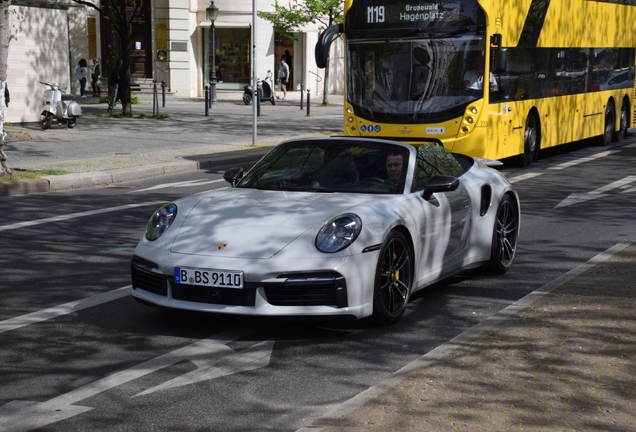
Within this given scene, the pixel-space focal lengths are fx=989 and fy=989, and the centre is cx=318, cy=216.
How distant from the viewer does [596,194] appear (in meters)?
14.6

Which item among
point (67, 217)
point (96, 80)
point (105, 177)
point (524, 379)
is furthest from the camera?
point (96, 80)

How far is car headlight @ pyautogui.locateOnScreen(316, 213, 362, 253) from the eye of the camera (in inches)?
256

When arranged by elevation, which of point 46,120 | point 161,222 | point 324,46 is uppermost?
point 324,46

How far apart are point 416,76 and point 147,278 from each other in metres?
10.6

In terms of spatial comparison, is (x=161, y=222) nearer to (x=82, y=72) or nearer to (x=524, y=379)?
(x=524, y=379)

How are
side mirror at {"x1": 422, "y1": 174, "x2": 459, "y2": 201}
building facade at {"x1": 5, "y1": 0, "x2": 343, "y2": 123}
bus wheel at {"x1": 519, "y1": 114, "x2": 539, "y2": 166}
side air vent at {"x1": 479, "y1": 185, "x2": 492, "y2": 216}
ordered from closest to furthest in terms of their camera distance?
1. side mirror at {"x1": 422, "y1": 174, "x2": 459, "y2": 201}
2. side air vent at {"x1": 479, "y1": 185, "x2": 492, "y2": 216}
3. bus wheel at {"x1": 519, "y1": 114, "x2": 539, "y2": 166}
4. building facade at {"x1": 5, "y1": 0, "x2": 343, "y2": 123}

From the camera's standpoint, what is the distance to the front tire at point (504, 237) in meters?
8.60

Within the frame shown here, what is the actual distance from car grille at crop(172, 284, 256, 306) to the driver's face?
172cm

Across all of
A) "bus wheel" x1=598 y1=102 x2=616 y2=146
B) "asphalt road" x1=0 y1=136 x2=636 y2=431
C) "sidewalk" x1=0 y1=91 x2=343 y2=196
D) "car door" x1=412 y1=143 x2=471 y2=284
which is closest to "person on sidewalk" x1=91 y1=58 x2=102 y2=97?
"sidewalk" x1=0 y1=91 x2=343 y2=196

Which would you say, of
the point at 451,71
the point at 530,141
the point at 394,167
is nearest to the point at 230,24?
the point at 530,141

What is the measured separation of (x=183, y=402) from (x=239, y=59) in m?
44.7

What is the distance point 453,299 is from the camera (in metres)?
7.80

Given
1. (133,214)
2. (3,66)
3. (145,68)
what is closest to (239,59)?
(145,68)

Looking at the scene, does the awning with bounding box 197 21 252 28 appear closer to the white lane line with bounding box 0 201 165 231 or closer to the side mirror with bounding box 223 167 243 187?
the white lane line with bounding box 0 201 165 231
